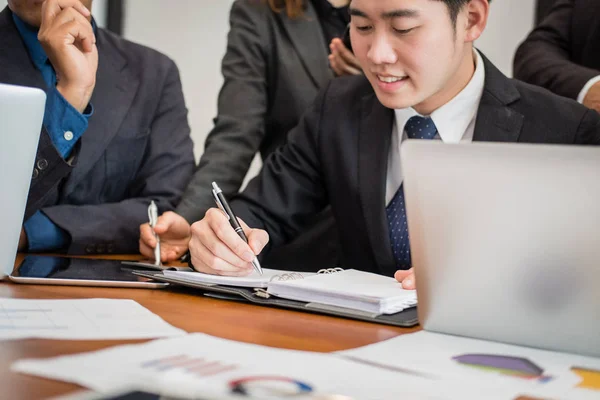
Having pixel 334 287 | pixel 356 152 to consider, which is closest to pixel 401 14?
pixel 356 152

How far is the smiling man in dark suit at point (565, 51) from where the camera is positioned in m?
2.09

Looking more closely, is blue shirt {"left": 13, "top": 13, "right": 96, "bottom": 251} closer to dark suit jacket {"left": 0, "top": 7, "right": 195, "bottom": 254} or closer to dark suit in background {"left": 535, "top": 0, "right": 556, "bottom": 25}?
dark suit jacket {"left": 0, "top": 7, "right": 195, "bottom": 254}

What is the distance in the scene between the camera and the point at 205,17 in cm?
411

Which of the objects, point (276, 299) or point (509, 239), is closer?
point (509, 239)

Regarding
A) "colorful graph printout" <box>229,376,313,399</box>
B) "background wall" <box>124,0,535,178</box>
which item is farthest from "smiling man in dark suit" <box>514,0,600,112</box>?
"background wall" <box>124,0,535,178</box>

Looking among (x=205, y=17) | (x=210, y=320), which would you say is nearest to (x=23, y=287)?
(x=210, y=320)

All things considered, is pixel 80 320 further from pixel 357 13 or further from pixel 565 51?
pixel 565 51

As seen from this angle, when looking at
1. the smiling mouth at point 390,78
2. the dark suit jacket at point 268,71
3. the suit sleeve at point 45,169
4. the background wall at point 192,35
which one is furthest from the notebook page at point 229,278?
the background wall at point 192,35

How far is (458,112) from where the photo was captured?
5.65ft

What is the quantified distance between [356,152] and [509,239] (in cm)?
94

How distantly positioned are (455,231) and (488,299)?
0.30ft

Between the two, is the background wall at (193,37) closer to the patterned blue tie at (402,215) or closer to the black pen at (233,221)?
the patterned blue tie at (402,215)

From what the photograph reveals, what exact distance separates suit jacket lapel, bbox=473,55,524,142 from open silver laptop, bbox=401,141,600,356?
748 millimetres

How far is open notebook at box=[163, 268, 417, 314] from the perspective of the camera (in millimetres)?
1109
